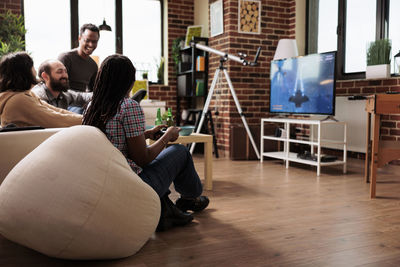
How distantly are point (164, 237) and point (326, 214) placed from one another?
3.43 feet

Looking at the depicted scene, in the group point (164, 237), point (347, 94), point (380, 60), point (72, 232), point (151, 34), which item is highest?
point (151, 34)

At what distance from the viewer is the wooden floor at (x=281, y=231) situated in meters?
1.75

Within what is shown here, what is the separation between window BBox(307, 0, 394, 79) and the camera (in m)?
4.08

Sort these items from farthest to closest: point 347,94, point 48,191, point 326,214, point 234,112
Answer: point 234,112
point 347,94
point 326,214
point 48,191

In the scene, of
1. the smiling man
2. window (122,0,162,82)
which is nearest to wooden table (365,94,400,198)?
the smiling man

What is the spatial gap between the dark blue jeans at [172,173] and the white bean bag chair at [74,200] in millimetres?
330

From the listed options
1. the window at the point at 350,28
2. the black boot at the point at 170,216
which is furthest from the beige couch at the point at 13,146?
the window at the point at 350,28

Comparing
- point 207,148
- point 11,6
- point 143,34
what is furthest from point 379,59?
point 11,6

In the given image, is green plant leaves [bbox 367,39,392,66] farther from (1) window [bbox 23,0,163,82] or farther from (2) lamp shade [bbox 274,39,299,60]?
(1) window [bbox 23,0,163,82]

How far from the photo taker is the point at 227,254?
182 cm

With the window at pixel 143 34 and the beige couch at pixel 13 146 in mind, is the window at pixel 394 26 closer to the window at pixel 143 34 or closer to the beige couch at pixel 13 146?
the window at pixel 143 34

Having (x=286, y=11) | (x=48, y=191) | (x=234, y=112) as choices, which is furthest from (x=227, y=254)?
(x=286, y=11)

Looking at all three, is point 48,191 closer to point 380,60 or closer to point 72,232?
point 72,232

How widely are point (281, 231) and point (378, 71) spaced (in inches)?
95.4
